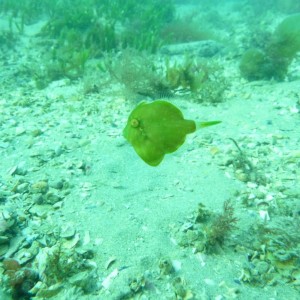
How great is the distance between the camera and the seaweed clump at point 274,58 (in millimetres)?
7426

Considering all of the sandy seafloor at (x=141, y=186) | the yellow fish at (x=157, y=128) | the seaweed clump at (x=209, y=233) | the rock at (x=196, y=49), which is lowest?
the rock at (x=196, y=49)

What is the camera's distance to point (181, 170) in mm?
4355

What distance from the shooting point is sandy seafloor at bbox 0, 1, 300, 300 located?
2.85 metres

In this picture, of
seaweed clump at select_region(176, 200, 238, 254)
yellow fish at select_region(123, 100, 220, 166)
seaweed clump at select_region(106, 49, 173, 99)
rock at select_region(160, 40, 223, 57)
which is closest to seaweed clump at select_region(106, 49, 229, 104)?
seaweed clump at select_region(106, 49, 173, 99)

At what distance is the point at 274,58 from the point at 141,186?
538 cm

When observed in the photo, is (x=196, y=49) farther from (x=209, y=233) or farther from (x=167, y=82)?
(x=209, y=233)

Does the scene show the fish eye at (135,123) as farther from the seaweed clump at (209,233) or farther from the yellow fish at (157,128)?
the seaweed clump at (209,233)

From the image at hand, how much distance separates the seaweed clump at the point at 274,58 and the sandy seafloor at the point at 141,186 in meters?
0.92

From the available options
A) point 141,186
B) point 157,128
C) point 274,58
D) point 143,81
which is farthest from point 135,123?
point 274,58

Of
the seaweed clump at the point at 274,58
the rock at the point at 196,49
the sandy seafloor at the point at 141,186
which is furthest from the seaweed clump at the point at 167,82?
the rock at the point at 196,49

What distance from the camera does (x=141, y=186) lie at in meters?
4.06

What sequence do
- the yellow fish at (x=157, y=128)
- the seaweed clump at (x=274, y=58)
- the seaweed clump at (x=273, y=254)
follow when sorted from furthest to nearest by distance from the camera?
the seaweed clump at (x=274, y=58) → the seaweed clump at (x=273, y=254) → the yellow fish at (x=157, y=128)

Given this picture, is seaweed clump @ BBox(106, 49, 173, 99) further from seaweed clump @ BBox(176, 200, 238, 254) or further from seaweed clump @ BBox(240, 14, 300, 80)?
seaweed clump @ BBox(176, 200, 238, 254)

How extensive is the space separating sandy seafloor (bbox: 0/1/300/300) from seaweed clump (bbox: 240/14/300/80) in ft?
3.03
